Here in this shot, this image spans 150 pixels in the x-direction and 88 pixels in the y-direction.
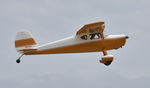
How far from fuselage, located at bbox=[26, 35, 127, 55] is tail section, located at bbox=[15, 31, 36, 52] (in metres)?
1.18

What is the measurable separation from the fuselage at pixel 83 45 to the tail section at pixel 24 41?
1.18 metres

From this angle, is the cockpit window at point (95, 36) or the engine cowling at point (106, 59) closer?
the engine cowling at point (106, 59)

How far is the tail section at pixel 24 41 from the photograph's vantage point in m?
19.3

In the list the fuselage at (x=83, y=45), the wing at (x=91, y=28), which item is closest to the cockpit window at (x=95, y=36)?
the fuselage at (x=83, y=45)

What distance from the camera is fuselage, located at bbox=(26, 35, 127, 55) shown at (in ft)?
60.3

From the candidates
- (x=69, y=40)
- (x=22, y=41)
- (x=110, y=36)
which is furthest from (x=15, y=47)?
(x=110, y=36)

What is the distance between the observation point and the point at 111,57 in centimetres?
1728

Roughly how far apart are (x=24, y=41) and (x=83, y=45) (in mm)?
4330

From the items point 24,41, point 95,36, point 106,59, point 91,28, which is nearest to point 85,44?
point 95,36

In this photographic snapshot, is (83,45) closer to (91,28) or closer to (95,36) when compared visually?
(95,36)

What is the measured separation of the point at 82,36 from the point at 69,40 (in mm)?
922

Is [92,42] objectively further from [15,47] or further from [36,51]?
[15,47]

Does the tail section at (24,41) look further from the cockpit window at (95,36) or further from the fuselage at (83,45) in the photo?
the cockpit window at (95,36)

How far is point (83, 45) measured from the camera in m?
18.4
